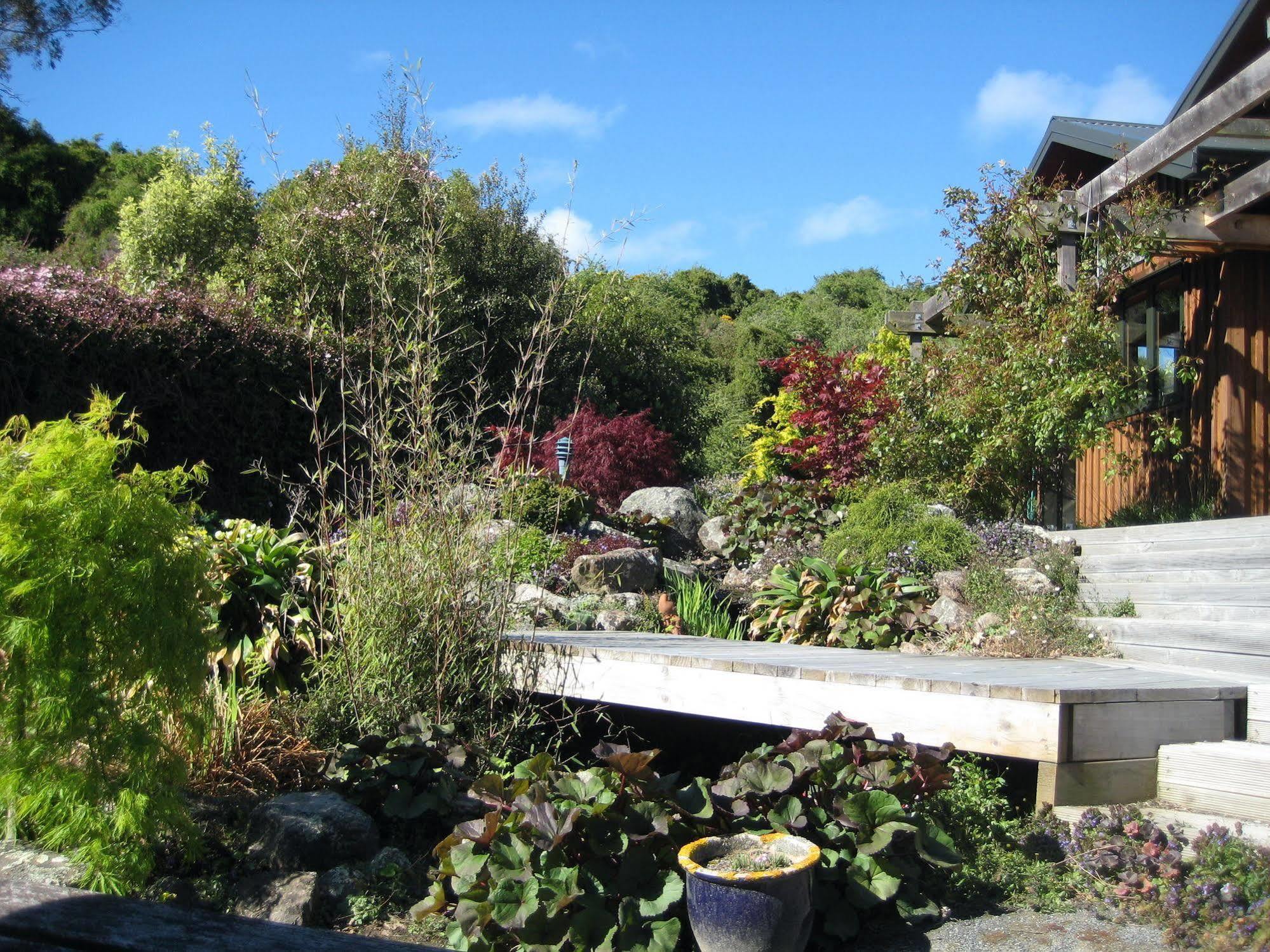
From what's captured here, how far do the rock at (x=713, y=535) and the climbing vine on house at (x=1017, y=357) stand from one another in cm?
158

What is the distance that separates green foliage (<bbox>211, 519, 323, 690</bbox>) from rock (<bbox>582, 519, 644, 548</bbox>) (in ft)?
12.8

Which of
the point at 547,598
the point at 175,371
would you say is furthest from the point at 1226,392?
the point at 175,371

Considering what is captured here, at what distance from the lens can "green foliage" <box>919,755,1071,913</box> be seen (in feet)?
8.16

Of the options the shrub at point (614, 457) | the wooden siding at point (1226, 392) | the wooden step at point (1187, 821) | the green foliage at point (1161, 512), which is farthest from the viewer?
the shrub at point (614, 457)

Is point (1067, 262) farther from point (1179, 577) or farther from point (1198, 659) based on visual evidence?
point (1198, 659)

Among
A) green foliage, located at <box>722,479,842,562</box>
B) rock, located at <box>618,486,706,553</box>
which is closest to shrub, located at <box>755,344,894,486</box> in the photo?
green foliage, located at <box>722,479,842,562</box>

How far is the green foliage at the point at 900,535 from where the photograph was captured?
5.75 m

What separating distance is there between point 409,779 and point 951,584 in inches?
131

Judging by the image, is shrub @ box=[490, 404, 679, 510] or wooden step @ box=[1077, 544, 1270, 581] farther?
shrub @ box=[490, 404, 679, 510]

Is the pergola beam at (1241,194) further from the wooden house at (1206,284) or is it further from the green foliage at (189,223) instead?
the green foliage at (189,223)

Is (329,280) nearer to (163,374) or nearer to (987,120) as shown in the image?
(163,374)

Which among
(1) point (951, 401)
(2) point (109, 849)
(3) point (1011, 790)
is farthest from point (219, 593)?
(1) point (951, 401)

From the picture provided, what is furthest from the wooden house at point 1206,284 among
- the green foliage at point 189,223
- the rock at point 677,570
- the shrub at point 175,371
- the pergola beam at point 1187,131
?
the green foliage at point 189,223

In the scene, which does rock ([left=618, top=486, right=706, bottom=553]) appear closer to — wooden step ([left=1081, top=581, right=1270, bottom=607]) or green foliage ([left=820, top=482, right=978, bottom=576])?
green foliage ([left=820, top=482, right=978, bottom=576])
